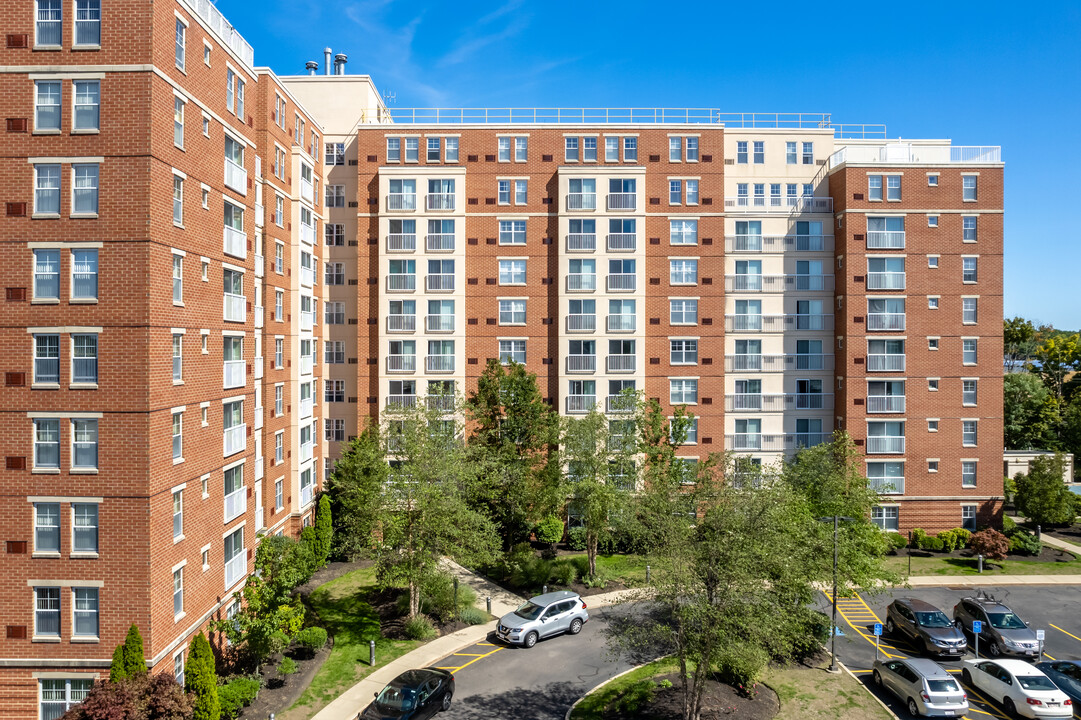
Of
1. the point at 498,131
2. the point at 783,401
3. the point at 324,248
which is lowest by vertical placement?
the point at 783,401

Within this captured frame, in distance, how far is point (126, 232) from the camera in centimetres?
2195

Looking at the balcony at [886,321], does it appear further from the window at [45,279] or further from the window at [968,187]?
the window at [45,279]

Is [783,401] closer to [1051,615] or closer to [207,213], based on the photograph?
[1051,615]

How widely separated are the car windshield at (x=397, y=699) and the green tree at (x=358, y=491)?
9.05 m

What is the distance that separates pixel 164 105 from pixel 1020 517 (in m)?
62.0

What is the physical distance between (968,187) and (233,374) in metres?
Result: 46.8

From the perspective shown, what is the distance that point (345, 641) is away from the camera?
3017 cm

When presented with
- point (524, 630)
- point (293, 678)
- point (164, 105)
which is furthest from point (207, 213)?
point (524, 630)

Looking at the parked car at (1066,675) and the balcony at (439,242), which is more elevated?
the balcony at (439,242)

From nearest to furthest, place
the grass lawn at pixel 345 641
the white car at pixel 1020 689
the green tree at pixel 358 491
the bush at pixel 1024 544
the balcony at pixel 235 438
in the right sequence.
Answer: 1. the white car at pixel 1020 689
2. the grass lawn at pixel 345 641
3. the balcony at pixel 235 438
4. the green tree at pixel 358 491
5. the bush at pixel 1024 544

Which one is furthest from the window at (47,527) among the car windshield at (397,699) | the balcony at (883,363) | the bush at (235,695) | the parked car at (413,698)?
the balcony at (883,363)

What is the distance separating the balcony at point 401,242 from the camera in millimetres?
45156

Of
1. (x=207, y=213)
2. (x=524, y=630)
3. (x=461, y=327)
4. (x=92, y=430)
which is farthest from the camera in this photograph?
(x=461, y=327)

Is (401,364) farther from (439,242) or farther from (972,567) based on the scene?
(972,567)
